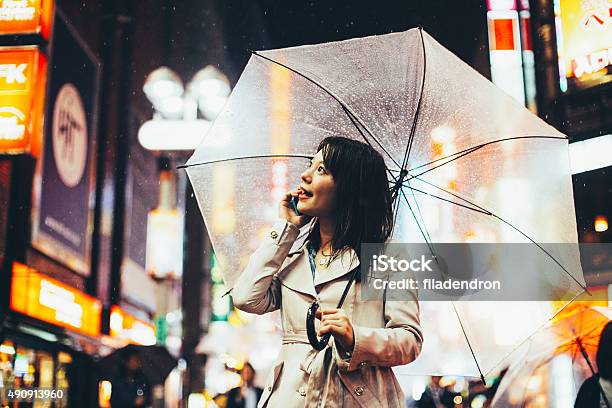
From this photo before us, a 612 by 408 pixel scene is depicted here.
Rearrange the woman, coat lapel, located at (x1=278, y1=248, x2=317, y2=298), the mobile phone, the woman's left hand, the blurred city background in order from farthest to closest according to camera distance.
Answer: the blurred city background, the mobile phone, coat lapel, located at (x1=278, y1=248, x2=317, y2=298), the woman, the woman's left hand

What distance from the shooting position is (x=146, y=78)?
3895 millimetres

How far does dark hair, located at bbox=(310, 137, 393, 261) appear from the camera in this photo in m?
1.96

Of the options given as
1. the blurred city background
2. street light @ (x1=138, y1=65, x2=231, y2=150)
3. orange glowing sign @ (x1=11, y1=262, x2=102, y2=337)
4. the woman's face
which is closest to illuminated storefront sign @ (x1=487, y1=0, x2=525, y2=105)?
the blurred city background

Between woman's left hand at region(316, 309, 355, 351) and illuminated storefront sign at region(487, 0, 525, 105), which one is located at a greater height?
illuminated storefront sign at region(487, 0, 525, 105)

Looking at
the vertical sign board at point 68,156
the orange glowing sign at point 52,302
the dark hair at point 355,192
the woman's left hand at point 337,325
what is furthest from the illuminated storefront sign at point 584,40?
the orange glowing sign at point 52,302

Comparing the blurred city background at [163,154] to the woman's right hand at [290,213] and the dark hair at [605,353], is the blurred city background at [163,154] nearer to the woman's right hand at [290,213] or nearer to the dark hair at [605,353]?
the dark hair at [605,353]

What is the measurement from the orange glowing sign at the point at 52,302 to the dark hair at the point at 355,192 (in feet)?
7.45

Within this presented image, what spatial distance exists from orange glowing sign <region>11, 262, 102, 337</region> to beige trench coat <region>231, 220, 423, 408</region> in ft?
7.22

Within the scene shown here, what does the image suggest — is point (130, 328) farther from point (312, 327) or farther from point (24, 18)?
point (312, 327)

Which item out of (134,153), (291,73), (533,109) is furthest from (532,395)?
(134,153)

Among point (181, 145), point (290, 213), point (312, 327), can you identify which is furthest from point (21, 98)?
point (312, 327)

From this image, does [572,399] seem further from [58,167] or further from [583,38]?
[58,167]

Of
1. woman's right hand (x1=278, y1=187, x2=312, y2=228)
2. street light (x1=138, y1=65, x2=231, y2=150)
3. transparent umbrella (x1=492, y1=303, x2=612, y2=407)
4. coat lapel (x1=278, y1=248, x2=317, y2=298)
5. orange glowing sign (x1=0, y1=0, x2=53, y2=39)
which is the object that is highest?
orange glowing sign (x1=0, y1=0, x2=53, y2=39)

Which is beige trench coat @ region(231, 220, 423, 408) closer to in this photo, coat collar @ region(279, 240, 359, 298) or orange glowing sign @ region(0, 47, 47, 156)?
coat collar @ region(279, 240, 359, 298)
